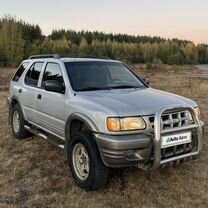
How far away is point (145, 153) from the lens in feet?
11.6

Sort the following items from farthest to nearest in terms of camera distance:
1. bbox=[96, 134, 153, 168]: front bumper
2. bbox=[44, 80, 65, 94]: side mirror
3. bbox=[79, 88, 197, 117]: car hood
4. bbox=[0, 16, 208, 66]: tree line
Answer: bbox=[0, 16, 208, 66]: tree line
bbox=[44, 80, 65, 94]: side mirror
bbox=[79, 88, 197, 117]: car hood
bbox=[96, 134, 153, 168]: front bumper

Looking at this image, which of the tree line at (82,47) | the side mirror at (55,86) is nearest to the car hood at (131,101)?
the side mirror at (55,86)

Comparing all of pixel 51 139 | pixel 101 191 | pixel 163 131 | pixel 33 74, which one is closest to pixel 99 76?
pixel 51 139

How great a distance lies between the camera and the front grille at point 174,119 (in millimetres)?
3658

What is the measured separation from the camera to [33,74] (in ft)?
19.0

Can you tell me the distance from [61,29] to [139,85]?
9264cm

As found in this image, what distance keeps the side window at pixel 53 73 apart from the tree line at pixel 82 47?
36.5 meters

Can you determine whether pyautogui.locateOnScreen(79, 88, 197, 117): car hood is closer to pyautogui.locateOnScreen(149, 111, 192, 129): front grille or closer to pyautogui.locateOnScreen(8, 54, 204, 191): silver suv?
pyautogui.locateOnScreen(8, 54, 204, 191): silver suv

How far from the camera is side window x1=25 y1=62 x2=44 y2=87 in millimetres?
5571

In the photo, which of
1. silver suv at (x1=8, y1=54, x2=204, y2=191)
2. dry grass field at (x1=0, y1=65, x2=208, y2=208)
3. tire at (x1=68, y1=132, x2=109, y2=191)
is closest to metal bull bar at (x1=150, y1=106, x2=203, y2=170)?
silver suv at (x1=8, y1=54, x2=204, y2=191)

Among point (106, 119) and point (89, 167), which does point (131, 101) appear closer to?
point (106, 119)


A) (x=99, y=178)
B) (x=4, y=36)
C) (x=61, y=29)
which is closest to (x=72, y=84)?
(x=99, y=178)

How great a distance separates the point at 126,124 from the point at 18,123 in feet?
11.6

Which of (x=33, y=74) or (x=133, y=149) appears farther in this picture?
(x=33, y=74)
